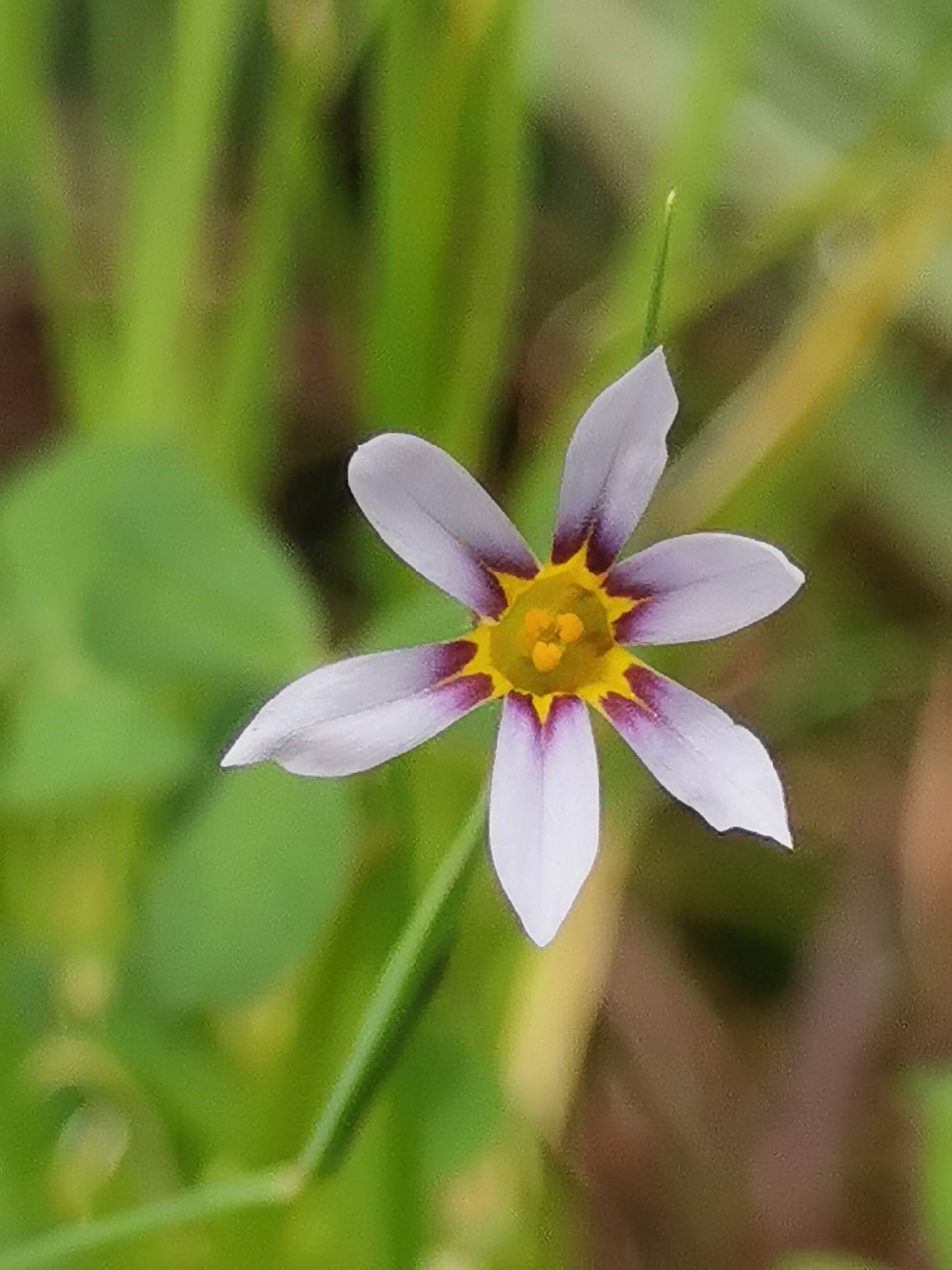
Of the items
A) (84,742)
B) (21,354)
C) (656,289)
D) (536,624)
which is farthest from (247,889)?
(21,354)

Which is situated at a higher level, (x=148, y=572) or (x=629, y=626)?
(x=148, y=572)

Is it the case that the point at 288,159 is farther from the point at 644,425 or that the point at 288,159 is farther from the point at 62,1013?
the point at 644,425

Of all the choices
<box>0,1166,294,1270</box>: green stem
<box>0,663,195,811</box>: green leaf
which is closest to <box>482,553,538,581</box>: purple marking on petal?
<box>0,1166,294,1270</box>: green stem

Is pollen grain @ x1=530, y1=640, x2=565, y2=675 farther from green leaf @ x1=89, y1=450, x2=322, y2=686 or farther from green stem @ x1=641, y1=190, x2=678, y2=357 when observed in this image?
green leaf @ x1=89, y1=450, x2=322, y2=686

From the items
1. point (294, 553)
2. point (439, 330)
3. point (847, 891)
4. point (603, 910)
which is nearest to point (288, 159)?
point (439, 330)

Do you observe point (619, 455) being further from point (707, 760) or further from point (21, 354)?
point (21, 354)

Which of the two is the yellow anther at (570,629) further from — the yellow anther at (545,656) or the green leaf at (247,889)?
the green leaf at (247,889)

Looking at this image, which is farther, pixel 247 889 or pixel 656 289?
pixel 247 889
